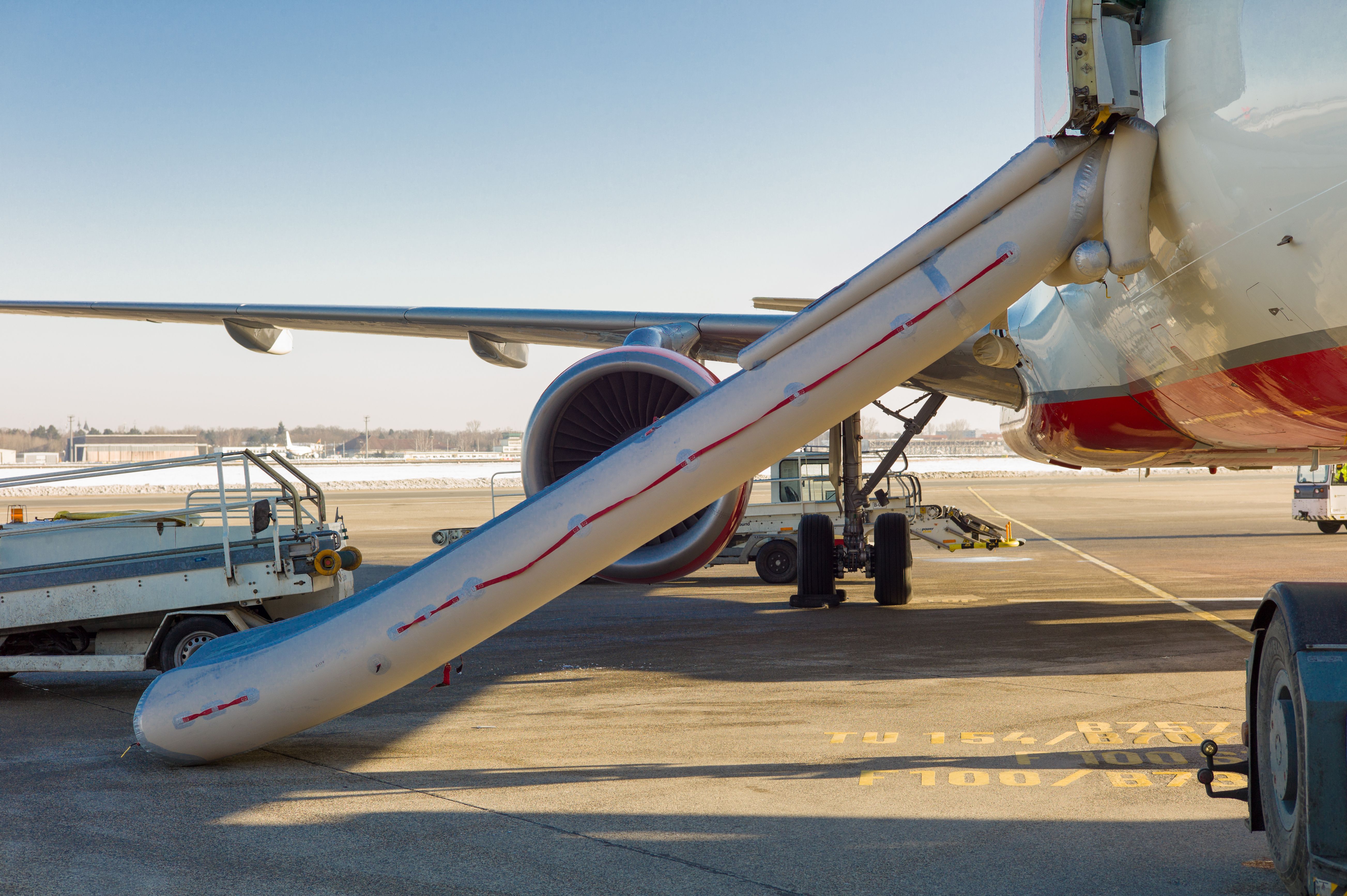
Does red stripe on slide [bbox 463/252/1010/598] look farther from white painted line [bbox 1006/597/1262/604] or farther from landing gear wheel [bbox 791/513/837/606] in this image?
white painted line [bbox 1006/597/1262/604]

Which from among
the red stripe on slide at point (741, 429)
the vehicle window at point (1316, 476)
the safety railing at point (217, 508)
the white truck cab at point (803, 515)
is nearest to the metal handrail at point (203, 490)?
the safety railing at point (217, 508)

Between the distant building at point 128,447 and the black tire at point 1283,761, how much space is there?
10931 cm

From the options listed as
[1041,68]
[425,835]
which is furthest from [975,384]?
[425,835]

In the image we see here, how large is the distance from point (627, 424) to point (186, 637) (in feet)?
11.4

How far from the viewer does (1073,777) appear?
5.14 m

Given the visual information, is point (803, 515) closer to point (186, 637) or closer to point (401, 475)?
point (186, 637)

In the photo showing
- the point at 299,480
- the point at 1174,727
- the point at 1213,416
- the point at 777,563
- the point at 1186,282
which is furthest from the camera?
the point at 777,563

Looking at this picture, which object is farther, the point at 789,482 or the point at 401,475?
the point at 401,475

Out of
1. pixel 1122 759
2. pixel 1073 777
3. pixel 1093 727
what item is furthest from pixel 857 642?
pixel 1073 777

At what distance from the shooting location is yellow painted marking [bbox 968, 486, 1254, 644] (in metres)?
9.59

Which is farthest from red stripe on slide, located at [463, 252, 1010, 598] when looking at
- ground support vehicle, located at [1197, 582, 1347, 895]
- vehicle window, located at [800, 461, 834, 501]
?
vehicle window, located at [800, 461, 834, 501]

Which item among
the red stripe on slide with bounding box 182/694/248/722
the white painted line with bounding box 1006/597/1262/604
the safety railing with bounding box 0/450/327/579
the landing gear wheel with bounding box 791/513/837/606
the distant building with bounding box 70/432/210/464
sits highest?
the distant building with bounding box 70/432/210/464

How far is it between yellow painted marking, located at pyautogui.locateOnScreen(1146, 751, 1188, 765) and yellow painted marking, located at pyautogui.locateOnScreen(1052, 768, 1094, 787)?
37 centimetres

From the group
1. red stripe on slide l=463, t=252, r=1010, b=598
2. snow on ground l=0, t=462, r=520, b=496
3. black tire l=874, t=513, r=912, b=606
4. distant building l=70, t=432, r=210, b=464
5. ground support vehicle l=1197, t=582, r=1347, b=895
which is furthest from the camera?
distant building l=70, t=432, r=210, b=464
